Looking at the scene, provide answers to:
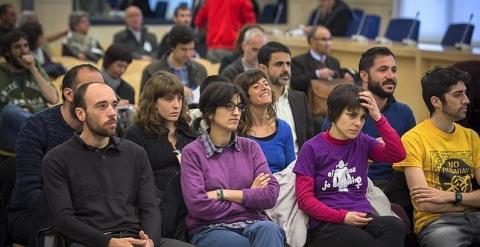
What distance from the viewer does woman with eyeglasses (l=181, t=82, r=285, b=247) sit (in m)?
3.37

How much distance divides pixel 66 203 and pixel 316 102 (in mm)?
2983

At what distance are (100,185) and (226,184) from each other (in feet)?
1.86

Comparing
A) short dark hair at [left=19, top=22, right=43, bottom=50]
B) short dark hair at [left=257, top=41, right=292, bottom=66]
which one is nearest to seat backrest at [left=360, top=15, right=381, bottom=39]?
short dark hair at [left=19, top=22, right=43, bottom=50]

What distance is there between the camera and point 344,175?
3.56 meters

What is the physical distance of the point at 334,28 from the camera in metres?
10.3

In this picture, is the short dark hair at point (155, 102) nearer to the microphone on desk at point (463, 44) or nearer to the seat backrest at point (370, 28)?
the microphone on desk at point (463, 44)

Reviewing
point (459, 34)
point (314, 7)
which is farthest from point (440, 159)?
point (314, 7)

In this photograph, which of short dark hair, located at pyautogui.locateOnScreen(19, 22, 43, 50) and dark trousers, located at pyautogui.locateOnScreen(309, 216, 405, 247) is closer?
dark trousers, located at pyautogui.locateOnScreen(309, 216, 405, 247)

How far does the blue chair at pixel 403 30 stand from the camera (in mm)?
9188

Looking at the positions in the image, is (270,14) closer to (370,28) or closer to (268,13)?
(268,13)

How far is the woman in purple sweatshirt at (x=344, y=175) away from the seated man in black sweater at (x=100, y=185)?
63 centimetres

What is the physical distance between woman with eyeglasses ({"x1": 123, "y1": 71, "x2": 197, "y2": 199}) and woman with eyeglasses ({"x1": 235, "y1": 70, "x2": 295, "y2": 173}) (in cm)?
32

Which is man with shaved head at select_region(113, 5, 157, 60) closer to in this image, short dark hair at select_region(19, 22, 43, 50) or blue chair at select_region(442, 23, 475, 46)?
short dark hair at select_region(19, 22, 43, 50)

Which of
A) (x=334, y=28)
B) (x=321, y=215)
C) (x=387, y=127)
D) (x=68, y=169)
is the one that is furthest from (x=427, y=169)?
(x=334, y=28)
